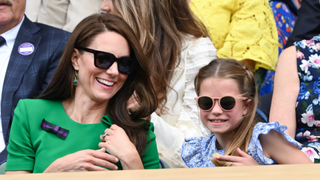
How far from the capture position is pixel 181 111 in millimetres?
2293

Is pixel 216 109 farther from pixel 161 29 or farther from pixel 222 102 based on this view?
pixel 161 29

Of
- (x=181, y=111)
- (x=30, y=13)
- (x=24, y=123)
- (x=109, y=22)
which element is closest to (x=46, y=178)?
(x=24, y=123)

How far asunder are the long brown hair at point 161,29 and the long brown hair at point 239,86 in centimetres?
52

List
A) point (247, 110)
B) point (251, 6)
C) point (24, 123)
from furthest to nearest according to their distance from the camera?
point (251, 6), point (247, 110), point (24, 123)

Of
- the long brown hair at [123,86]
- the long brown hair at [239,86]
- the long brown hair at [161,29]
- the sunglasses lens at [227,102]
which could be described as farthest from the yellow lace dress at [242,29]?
the long brown hair at [123,86]

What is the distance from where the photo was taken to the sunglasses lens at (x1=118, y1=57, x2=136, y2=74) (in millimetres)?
1478

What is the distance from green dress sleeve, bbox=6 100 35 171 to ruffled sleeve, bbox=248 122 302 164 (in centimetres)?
93

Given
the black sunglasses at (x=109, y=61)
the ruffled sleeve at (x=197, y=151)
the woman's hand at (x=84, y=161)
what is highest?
the black sunglasses at (x=109, y=61)

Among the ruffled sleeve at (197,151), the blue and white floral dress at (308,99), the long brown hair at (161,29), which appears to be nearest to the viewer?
the ruffled sleeve at (197,151)

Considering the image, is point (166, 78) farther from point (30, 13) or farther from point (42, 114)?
point (30, 13)

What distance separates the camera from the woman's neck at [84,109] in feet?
5.12

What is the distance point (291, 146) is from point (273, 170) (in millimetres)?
864

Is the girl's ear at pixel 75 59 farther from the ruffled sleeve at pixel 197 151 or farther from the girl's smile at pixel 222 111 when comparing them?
the ruffled sleeve at pixel 197 151

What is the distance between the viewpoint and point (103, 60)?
1.46 meters
